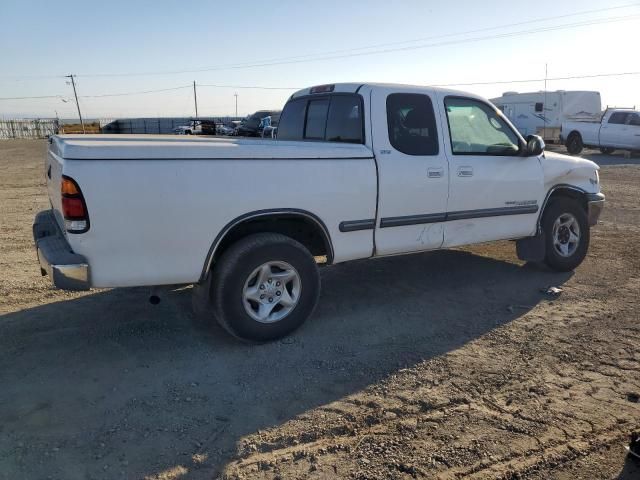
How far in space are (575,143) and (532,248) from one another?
21.2 metres

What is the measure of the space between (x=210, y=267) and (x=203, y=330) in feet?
2.42

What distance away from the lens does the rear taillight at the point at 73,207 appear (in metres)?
3.48

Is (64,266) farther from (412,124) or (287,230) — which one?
(412,124)

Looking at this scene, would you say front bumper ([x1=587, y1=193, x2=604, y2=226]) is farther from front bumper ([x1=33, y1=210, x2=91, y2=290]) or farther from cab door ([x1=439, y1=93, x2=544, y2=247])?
front bumper ([x1=33, y1=210, x2=91, y2=290])

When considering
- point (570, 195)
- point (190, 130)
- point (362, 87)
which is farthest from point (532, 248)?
point (190, 130)

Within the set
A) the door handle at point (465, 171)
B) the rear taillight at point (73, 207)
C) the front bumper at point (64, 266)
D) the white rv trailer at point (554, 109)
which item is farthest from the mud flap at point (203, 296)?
the white rv trailer at point (554, 109)

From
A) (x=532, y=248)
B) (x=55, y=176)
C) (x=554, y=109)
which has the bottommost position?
(x=532, y=248)

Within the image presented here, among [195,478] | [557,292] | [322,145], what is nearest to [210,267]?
[322,145]

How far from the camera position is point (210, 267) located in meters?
4.19

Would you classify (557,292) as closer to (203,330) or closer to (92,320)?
(203,330)

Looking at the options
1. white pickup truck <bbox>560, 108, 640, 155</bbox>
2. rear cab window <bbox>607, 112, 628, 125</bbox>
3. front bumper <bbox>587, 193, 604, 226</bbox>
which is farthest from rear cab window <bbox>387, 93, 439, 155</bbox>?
rear cab window <bbox>607, 112, 628, 125</bbox>

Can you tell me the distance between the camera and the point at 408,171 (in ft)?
15.7

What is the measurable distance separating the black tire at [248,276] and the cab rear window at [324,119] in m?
1.25

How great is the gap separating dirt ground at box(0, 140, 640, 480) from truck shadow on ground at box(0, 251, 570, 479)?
14 millimetres
